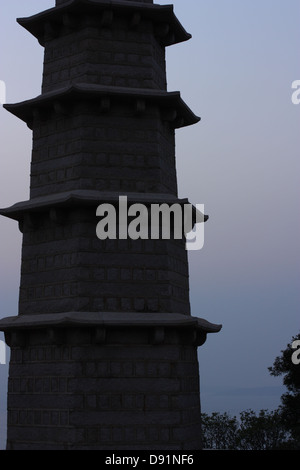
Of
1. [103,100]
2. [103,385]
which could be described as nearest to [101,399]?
[103,385]

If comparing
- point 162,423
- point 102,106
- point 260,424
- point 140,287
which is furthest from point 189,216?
point 260,424

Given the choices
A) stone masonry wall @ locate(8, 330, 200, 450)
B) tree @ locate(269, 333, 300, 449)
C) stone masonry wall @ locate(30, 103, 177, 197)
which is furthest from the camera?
tree @ locate(269, 333, 300, 449)

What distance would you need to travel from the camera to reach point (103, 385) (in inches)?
604

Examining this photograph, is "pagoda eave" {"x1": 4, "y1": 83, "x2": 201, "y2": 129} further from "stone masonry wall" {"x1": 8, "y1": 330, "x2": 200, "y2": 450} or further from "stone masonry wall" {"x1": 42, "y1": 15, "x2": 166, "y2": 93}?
"stone masonry wall" {"x1": 8, "y1": 330, "x2": 200, "y2": 450}

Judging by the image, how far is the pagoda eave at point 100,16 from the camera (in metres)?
18.4

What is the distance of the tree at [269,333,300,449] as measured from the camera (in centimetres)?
2848

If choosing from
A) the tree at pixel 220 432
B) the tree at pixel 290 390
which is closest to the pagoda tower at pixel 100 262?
the tree at pixel 290 390

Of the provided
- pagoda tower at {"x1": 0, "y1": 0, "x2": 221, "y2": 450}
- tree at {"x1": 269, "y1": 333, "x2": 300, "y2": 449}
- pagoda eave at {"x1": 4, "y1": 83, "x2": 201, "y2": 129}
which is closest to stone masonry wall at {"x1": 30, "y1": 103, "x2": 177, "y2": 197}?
pagoda tower at {"x1": 0, "y1": 0, "x2": 221, "y2": 450}

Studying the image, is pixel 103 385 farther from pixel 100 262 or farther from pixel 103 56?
pixel 103 56

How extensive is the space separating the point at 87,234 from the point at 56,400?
497 centimetres

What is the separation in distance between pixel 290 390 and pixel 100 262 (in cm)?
1759

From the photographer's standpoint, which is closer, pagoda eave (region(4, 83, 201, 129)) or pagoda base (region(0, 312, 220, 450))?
pagoda base (region(0, 312, 220, 450))

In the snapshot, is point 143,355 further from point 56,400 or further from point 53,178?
point 53,178

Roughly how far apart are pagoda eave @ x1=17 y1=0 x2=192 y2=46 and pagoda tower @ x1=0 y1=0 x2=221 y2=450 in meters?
0.05
